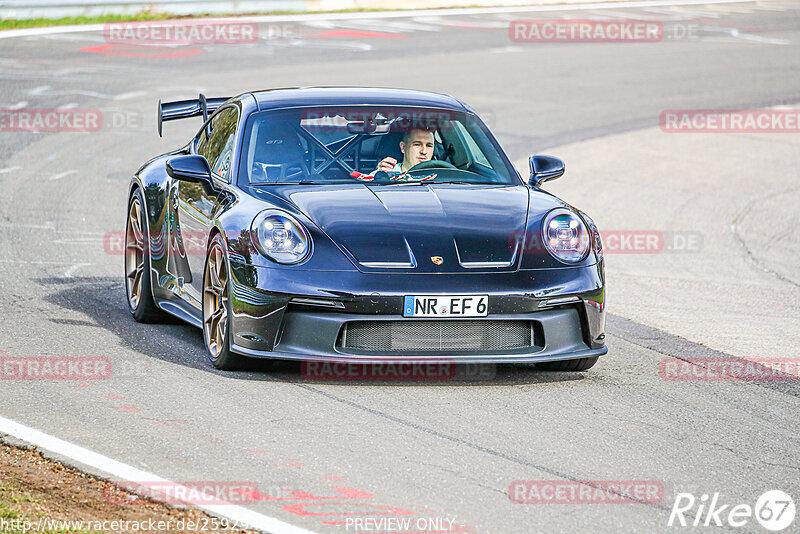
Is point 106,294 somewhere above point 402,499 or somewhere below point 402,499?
below

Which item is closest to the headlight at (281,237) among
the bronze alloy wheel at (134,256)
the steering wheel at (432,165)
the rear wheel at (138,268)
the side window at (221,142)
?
the side window at (221,142)

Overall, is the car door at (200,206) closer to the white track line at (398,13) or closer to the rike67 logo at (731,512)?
the rike67 logo at (731,512)

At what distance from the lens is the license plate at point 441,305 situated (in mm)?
6742

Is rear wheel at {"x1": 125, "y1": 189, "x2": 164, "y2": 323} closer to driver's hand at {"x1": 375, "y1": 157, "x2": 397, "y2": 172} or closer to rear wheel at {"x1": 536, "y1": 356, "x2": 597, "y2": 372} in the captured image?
driver's hand at {"x1": 375, "y1": 157, "x2": 397, "y2": 172}

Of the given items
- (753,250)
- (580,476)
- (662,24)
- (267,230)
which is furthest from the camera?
(662,24)

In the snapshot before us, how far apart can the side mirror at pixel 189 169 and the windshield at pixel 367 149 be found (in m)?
0.21

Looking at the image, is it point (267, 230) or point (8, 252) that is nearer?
point (267, 230)

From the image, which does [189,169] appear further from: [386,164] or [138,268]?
[138,268]

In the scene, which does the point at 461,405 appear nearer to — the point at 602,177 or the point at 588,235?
the point at 588,235

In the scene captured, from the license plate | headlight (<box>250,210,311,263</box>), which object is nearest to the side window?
headlight (<box>250,210,311,263</box>)

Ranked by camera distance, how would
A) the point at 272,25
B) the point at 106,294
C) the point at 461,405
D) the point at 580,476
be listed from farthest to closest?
the point at 272,25 < the point at 106,294 < the point at 461,405 < the point at 580,476

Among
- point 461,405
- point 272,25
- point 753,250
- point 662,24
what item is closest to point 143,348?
point 461,405

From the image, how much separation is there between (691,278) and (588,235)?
3827 mm

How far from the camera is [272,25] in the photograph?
26.9 metres
